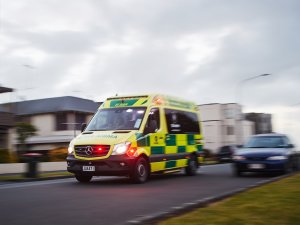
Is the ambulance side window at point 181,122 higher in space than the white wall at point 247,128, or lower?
lower

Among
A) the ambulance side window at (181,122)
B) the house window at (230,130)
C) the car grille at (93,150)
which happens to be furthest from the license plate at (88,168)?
the house window at (230,130)

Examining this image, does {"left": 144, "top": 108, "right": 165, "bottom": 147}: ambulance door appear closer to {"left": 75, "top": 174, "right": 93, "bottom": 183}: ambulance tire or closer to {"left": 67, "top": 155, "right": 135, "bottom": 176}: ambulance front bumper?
{"left": 67, "top": 155, "right": 135, "bottom": 176}: ambulance front bumper

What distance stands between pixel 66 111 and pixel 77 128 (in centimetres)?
206

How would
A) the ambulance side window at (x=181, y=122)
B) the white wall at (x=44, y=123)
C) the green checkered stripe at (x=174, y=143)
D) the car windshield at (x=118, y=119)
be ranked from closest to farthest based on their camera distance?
the green checkered stripe at (x=174, y=143)
the car windshield at (x=118, y=119)
the ambulance side window at (x=181, y=122)
the white wall at (x=44, y=123)

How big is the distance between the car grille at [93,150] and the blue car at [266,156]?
5.24m

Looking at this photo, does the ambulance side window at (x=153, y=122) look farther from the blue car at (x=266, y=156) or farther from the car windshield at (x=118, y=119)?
the blue car at (x=266, y=156)

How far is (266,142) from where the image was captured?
52.7ft

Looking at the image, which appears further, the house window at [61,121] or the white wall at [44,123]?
the white wall at [44,123]

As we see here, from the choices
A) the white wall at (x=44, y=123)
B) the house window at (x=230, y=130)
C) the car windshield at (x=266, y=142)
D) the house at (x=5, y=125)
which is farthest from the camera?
the house window at (x=230, y=130)

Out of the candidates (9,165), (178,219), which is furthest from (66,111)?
(178,219)

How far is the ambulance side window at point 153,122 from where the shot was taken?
12734mm

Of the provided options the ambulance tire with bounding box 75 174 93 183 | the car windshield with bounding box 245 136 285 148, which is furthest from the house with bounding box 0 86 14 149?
the car windshield with bounding box 245 136 285 148

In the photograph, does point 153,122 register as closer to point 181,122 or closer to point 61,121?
point 181,122

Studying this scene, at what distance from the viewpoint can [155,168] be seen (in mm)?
13086
